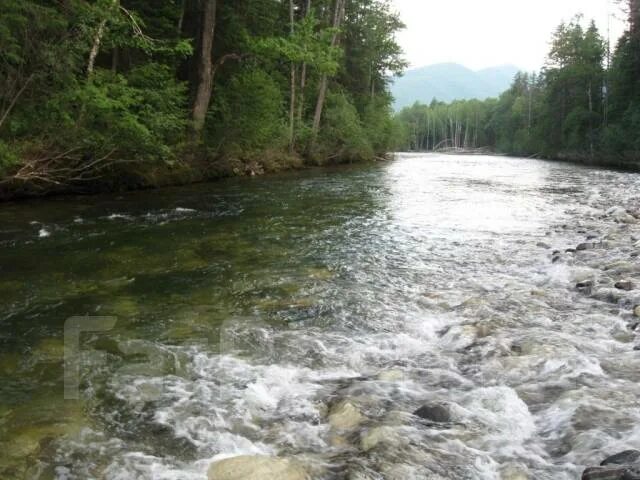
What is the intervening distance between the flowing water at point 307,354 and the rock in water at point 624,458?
0.18 m

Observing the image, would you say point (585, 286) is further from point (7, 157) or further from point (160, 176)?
point (160, 176)

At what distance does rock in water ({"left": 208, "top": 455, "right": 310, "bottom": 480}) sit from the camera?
118 inches

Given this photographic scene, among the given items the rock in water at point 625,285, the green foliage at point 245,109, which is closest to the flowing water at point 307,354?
the rock in water at point 625,285

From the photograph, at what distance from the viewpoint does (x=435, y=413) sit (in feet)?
12.2

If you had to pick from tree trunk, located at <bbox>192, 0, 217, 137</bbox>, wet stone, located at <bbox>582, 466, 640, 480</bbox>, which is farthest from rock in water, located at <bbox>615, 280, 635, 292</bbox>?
tree trunk, located at <bbox>192, 0, 217, 137</bbox>

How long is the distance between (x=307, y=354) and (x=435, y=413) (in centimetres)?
150

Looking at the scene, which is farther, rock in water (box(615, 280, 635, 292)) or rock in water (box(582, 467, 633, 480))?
rock in water (box(615, 280, 635, 292))

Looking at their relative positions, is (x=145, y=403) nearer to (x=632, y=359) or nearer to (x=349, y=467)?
(x=349, y=467)

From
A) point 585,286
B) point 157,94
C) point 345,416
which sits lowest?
point 345,416

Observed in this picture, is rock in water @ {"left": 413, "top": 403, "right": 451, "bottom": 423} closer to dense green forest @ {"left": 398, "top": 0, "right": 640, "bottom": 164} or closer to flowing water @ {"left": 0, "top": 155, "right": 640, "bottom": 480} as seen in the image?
flowing water @ {"left": 0, "top": 155, "right": 640, "bottom": 480}

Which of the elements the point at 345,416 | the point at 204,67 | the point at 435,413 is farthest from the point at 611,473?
the point at 204,67

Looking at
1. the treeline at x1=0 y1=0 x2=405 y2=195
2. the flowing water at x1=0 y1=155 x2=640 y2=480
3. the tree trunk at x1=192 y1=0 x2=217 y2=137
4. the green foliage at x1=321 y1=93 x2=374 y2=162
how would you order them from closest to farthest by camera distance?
the flowing water at x1=0 y1=155 x2=640 y2=480, the treeline at x1=0 y1=0 x2=405 y2=195, the tree trunk at x1=192 y1=0 x2=217 y2=137, the green foliage at x1=321 y1=93 x2=374 y2=162

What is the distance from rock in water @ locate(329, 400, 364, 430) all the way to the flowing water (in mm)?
29

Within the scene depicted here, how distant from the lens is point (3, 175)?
35.6 ft
